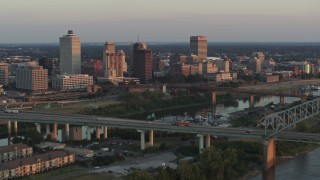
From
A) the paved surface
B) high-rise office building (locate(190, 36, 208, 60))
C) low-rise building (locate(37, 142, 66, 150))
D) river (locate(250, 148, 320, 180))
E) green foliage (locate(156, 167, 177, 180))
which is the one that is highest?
high-rise office building (locate(190, 36, 208, 60))

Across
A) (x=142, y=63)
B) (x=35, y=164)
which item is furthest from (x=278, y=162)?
(x=142, y=63)

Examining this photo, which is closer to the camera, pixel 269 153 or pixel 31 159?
pixel 31 159

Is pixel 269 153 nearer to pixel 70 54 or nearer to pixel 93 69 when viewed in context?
pixel 70 54

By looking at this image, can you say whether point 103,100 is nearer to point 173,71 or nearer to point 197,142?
point 197,142

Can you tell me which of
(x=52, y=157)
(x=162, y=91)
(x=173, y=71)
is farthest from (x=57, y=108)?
(x=173, y=71)

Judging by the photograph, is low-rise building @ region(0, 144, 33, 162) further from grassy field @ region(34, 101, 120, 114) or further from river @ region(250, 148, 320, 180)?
grassy field @ region(34, 101, 120, 114)

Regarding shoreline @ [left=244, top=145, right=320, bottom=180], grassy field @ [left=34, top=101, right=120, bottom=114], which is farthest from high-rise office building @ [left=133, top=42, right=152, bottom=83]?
shoreline @ [left=244, top=145, right=320, bottom=180]
